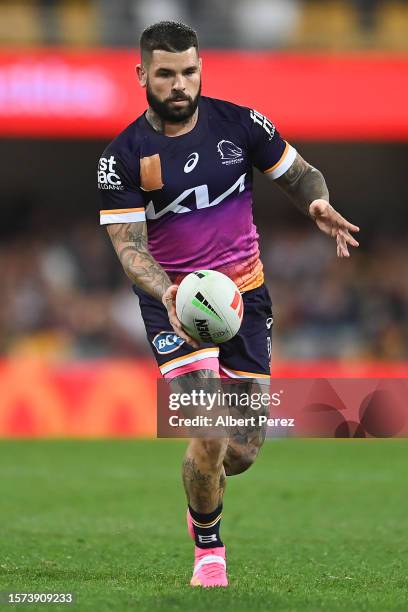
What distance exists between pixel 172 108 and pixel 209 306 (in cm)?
117

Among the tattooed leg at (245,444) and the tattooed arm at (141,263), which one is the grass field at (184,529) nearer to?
the tattooed leg at (245,444)

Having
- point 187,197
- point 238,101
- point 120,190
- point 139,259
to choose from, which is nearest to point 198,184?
point 187,197

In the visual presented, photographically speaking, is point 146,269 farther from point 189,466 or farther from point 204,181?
point 189,466

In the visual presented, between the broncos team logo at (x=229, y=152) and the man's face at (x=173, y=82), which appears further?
the broncos team logo at (x=229, y=152)

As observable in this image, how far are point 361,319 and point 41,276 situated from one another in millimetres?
5038

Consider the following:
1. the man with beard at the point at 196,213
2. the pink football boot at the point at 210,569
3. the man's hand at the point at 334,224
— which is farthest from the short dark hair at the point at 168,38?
the pink football boot at the point at 210,569

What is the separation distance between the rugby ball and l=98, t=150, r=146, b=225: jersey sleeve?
22.3 inches

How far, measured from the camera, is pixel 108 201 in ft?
21.3

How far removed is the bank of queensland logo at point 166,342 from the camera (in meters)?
6.44

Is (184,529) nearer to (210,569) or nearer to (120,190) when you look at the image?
(210,569)

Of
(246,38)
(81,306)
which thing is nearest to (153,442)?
(81,306)

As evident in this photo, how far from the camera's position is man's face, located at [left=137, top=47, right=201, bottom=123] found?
6.33 meters

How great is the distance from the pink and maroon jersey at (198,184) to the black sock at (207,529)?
122 centimetres

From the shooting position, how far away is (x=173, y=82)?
6.37 m
